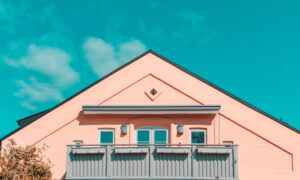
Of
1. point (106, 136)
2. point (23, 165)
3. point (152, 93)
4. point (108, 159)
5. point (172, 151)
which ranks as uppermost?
point (152, 93)

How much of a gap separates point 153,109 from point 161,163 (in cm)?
293

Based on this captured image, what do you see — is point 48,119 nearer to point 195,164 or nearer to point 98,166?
point 98,166

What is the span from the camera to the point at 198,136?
20875 mm

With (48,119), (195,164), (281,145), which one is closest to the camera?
(195,164)

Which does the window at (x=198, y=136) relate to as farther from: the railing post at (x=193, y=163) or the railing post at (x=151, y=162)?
the railing post at (x=151, y=162)

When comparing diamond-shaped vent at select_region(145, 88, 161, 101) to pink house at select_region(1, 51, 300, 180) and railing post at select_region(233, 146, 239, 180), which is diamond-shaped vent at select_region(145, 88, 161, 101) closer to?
pink house at select_region(1, 51, 300, 180)

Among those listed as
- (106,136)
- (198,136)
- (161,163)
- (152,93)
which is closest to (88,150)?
(106,136)

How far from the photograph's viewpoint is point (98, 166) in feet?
62.1

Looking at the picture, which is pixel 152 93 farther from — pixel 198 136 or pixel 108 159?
pixel 108 159

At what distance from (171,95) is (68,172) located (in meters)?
6.07

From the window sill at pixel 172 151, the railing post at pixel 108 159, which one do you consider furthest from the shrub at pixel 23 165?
the window sill at pixel 172 151

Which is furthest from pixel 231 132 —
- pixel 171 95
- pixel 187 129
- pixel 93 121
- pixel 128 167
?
pixel 93 121

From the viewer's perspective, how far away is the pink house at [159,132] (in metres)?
18.7

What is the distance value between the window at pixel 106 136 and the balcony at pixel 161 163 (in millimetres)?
2005
